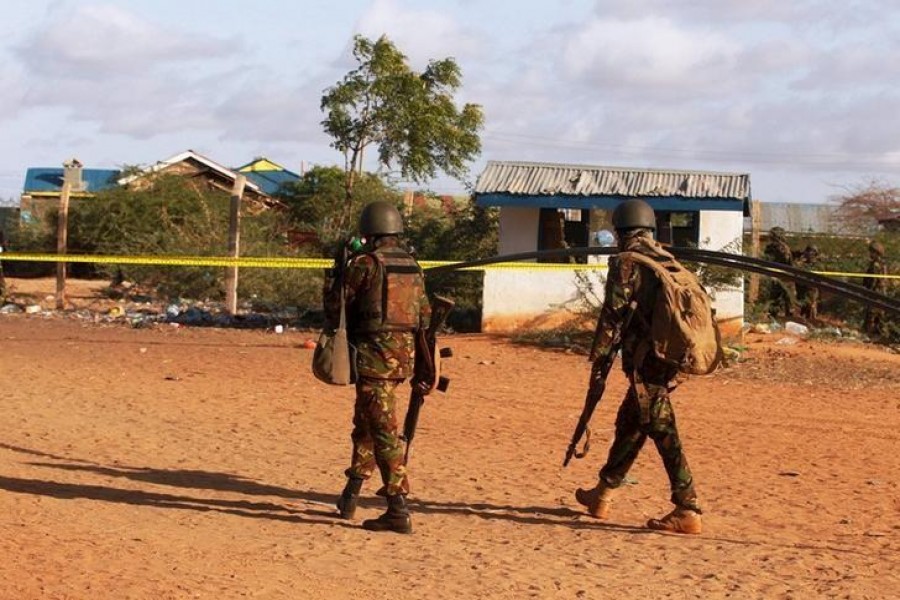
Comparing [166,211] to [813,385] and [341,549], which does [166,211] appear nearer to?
[813,385]

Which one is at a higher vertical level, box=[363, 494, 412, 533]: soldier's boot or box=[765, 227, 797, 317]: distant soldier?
box=[765, 227, 797, 317]: distant soldier

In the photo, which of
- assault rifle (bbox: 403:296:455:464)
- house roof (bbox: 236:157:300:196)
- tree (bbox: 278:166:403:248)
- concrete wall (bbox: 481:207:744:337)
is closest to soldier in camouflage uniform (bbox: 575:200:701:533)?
assault rifle (bbox: 403:296:455:464)

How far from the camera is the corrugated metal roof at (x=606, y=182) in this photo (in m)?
23.4

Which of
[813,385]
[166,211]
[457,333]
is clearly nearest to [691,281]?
[813,385]

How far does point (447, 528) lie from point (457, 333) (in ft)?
43.6

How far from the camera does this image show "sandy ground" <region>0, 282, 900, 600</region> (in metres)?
6.90

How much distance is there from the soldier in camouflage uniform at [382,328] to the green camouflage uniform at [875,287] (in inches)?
642

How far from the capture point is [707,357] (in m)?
7.99

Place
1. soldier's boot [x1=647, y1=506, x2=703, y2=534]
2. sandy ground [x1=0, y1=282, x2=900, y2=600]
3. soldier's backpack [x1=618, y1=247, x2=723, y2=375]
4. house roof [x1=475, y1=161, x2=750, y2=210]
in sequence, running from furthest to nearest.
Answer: house roof [x1=475, y1=161, x2=750, y2=210], soldier's boot [x1=647, y1=506, x2=703, y2=534], soldier's backpack [x1=618, y1=247, x2=723, y2=375], sandy ground [x1=0, y1=282, x2=900, y2=600]

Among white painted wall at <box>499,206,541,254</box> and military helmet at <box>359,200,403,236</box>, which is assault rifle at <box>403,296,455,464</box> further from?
white painted wall at <box>499,206,541,254</box>

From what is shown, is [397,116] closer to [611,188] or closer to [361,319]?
[611,188]

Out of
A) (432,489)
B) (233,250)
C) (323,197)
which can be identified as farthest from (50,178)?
(432,489)

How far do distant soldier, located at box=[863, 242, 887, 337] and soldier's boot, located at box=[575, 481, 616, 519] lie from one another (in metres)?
15.8

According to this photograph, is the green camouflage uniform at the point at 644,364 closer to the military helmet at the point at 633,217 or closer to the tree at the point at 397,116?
the military helmet at the point at 633,217
